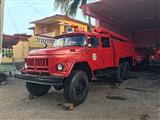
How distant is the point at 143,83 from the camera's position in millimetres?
11445

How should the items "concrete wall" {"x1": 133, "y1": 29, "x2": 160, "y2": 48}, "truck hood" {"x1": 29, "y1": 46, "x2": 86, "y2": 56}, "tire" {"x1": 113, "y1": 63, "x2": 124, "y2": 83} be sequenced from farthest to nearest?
"concrete wall" {"x1": 133, "y1": 29, "x2": 160, "y2": 48}
"tire" {"x1": 113, "y1": 63, "x2": 124, "y2": 83}
"truck hood" {"x1": 29, "y1": 46, "x2": 86, "y2": 56}

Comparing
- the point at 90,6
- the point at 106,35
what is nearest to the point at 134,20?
the point at 90,6

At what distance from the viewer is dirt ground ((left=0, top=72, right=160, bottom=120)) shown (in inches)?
263

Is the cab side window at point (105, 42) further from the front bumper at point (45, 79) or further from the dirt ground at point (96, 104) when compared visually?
the front bumper at point (45, 79)

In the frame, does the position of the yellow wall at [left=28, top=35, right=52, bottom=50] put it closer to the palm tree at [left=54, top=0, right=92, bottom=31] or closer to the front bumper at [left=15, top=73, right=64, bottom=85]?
the palm tree at [left=54, top=0, right=92, bottom=31]

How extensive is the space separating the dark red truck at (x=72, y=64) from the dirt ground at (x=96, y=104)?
494 mm

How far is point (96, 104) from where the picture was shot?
7883 mm

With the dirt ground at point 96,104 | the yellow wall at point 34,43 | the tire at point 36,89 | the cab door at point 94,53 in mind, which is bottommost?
the dirt ground at point 96,104

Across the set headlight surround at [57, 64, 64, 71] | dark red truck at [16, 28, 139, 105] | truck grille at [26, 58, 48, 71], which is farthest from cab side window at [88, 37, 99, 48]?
truck grille at [26, 58, 48, 71]

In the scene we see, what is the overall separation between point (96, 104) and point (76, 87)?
2.78 ft

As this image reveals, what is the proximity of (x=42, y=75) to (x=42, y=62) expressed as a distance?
0.40 m

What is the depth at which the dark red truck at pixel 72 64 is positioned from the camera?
7.42 m

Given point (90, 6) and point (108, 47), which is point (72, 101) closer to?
point (108, 47)

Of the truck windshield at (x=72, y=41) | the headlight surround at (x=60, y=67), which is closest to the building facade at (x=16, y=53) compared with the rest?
the truck windshield at (x=72, y=41)
